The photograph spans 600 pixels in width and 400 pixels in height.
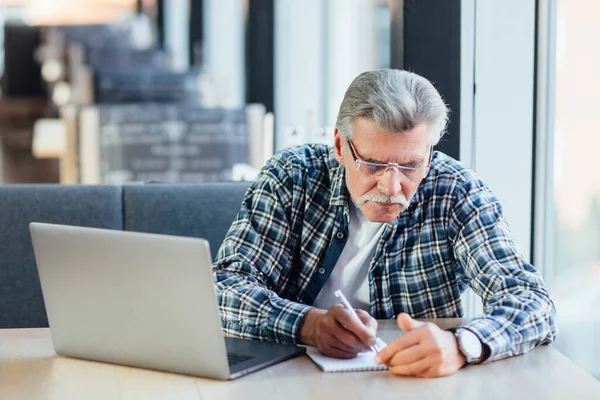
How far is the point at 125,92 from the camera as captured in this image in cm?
634

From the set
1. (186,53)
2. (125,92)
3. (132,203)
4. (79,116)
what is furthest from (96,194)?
(186,53)

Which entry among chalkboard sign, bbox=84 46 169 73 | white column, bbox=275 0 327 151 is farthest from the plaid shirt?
chalkboard sign, bbox=84 46 169 73

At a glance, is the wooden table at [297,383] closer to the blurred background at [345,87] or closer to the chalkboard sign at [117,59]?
the blurred background at [345,87]

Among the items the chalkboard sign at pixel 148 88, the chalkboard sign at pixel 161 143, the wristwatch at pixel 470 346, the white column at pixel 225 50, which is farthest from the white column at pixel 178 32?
the wristwatch at pixel 470 346

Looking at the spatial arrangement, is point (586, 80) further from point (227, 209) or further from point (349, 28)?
point (349, 28)

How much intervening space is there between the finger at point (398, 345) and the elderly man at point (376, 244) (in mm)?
30

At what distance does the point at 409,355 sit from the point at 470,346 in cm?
12

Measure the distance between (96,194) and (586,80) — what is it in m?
1.25

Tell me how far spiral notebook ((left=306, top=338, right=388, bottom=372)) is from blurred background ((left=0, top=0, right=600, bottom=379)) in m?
0.79

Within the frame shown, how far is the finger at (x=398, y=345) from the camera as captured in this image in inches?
64.2

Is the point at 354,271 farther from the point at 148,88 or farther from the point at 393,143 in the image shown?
the point at 148,88

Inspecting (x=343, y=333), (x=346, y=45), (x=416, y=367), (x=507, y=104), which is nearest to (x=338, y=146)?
(x=343, y=333)

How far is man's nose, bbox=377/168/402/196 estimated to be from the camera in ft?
6.39

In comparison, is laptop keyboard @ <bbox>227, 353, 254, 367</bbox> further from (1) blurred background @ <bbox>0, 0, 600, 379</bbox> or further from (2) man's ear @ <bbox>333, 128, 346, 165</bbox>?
→ (1) blurred background @ <bbox>0, 0, 600, 379</bbox>
